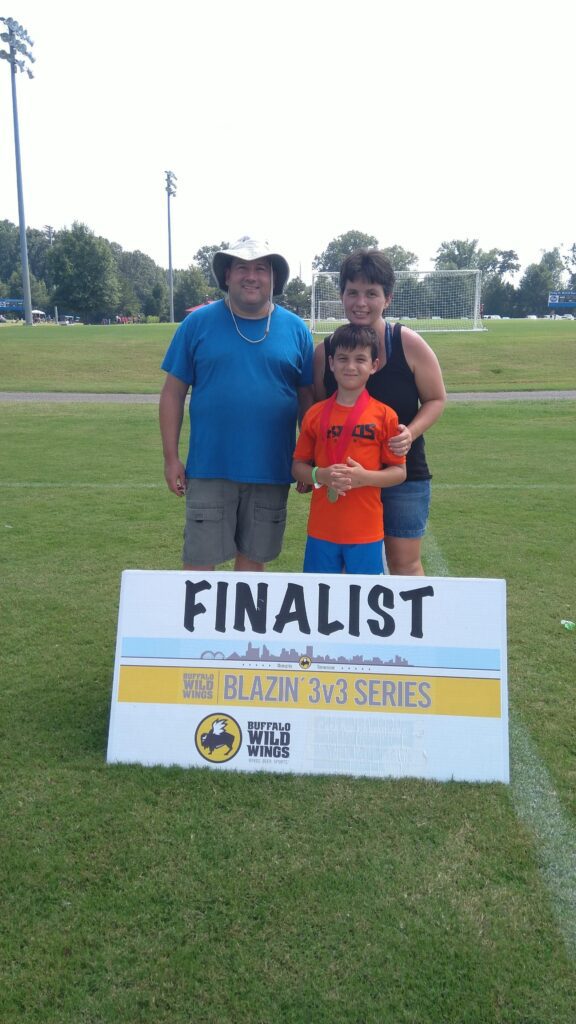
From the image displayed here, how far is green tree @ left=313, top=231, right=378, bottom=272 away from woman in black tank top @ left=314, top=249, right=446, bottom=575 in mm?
80700

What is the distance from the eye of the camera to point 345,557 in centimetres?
302

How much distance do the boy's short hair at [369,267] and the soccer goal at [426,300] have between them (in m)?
20.0

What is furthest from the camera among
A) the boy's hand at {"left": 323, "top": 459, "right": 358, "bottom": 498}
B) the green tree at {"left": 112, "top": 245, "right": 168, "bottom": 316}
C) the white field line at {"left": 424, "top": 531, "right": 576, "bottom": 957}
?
the green tree at {"left": 112, "top": 245, "right": 168, "bottom": 316}

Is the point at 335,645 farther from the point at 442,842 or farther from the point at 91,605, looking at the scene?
the point at 91,605

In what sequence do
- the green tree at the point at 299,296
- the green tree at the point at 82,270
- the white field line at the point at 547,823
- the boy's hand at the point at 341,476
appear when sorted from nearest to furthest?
the white field line at the point at 547,823 < the boy's hand at the point at 341,476 < the green tree at the point at 299,296 < the green tree at the point at 82,270

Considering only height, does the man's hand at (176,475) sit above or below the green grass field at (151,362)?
above

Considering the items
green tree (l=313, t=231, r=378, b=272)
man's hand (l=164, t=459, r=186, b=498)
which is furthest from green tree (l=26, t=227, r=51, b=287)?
man's hand (l=164, t=459, r=186, b=498)

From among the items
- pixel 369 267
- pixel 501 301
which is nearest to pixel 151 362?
pixel 369 267

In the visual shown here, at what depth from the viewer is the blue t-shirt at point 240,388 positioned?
304 cm

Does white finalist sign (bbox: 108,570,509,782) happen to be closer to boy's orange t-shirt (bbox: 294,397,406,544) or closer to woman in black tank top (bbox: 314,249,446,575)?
boy's orange t-shirt (bbox: 294,397,406,544)

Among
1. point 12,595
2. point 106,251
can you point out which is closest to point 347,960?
point 12,595

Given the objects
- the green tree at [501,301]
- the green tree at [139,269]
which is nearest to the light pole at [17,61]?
the green tree at [501,301]

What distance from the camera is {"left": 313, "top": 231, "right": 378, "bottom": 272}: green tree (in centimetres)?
8419

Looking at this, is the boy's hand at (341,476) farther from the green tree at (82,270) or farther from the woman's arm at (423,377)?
the green tree at (82,270)
